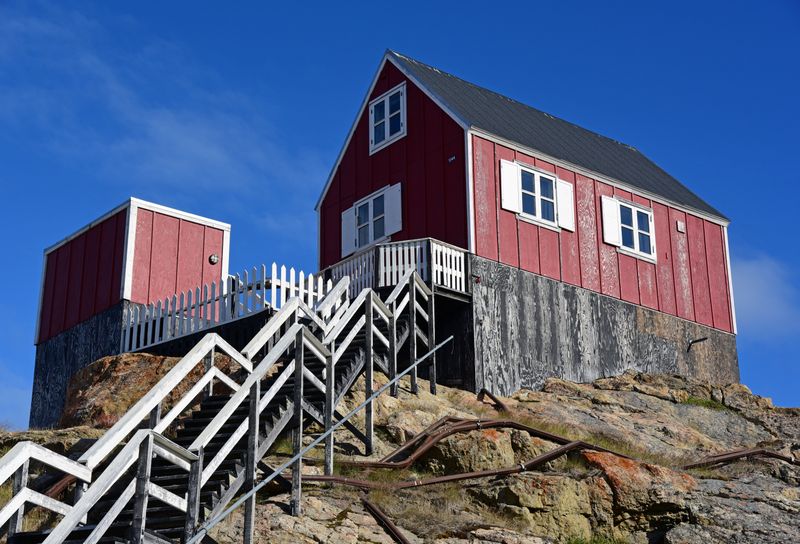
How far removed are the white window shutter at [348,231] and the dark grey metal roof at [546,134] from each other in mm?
3690

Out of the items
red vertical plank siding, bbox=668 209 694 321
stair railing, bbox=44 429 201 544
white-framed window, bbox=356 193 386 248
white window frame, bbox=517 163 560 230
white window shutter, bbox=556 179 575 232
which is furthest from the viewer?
red vertical plank siding, bbox=668 209 694 321

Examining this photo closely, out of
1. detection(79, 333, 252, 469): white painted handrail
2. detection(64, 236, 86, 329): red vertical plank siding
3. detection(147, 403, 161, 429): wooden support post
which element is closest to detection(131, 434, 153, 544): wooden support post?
detection(79, 333, 252, 469): white painted handrail

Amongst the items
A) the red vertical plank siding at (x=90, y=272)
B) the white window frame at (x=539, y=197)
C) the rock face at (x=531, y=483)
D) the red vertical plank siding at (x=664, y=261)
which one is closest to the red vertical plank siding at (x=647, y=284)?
the red vertical plank siding at (x=664, y=261)

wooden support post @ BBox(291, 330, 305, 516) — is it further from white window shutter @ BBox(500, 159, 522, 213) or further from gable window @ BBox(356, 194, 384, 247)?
gable window @ BBox(356, 194, 384, 247)

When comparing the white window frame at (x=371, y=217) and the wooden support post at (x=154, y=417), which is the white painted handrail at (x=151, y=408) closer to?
the wooden support post at (x=154, y=417)

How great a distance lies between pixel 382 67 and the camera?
27.3 metres

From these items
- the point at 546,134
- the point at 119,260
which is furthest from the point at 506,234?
the point at 119,260

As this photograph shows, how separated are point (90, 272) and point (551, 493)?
14.9m

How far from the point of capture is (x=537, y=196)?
2494cm

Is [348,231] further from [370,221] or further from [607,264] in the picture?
[607,264]

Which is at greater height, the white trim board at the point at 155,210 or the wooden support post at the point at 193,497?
the white trim board at the point at 155,210

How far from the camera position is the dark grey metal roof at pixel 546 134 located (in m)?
25.5

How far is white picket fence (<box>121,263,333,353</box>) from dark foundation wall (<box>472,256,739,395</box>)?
3442mm

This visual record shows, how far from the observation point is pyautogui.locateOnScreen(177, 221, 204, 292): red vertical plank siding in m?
25.8
